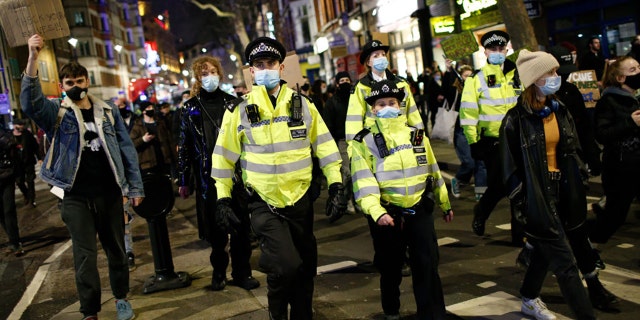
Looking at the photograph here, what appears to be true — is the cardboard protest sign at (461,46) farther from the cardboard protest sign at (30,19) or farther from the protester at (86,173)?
the cardboard protest sign at (30,19)

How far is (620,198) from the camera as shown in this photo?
18.7ft

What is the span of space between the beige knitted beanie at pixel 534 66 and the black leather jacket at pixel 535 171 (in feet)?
0.68

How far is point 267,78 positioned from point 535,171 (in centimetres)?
196

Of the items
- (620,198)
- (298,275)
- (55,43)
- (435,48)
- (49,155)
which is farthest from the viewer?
(55,43)

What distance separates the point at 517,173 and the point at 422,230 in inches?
29.9

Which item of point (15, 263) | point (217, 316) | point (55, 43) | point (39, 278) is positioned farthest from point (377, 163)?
point (55, 43)

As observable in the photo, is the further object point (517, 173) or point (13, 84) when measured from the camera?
point (13, 84)

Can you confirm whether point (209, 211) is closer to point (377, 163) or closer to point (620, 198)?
point (377, 163)

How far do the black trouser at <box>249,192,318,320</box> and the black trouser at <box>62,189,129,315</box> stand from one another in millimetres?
1438

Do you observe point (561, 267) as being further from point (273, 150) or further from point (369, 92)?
point (369, 92)

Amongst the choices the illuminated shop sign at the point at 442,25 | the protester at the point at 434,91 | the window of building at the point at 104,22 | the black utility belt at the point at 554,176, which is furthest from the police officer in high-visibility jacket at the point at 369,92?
the window of building at the point at 104,22

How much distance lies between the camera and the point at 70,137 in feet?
16.6

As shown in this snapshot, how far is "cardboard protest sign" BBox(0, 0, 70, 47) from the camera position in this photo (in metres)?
5.05

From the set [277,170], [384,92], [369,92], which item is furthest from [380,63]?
[277,170]
